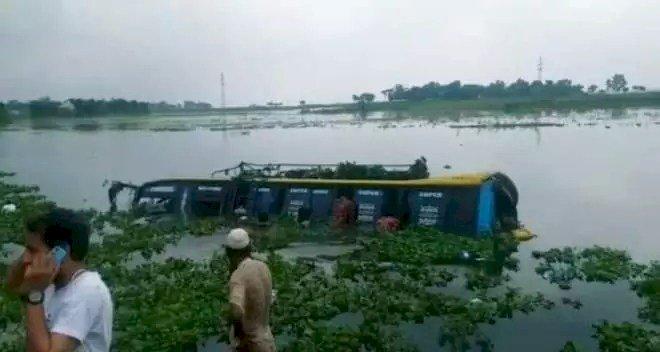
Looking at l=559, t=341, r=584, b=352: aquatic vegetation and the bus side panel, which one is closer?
l=559, t=341, r=584, b=352: aquatic vegetation

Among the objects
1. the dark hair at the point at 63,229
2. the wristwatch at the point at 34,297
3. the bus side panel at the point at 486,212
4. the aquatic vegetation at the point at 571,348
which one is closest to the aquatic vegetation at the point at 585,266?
the bus side panel at the point at 486,212

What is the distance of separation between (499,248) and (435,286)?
3367mm

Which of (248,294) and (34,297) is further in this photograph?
(248,294)

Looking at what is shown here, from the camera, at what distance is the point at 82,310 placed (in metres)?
3.33

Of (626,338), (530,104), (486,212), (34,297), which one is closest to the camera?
(34,297)

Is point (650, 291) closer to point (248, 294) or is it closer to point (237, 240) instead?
point (248, 294)

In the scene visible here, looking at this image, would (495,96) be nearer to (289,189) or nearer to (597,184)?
(597,184)

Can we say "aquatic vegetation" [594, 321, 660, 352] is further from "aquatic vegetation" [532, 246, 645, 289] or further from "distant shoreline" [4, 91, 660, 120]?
"distant shoreline" [4, 91, 660, 120]

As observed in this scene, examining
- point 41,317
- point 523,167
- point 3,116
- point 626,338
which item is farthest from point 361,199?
point 3,116

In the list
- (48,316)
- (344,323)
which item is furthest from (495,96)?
(48,316)

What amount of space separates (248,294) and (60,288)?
2484 mm

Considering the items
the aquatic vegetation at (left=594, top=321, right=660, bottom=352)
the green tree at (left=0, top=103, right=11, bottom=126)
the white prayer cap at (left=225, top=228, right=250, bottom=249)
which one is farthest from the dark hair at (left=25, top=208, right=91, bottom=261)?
the green tree at (left=0, top=103, right=11, bottom=126)

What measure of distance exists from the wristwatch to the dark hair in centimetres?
26

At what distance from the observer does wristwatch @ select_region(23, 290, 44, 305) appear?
3.18 m
